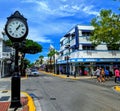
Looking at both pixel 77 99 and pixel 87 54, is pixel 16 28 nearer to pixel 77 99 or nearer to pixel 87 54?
pixel 77 99

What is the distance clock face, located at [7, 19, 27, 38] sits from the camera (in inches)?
451

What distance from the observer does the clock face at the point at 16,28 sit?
11.5 m

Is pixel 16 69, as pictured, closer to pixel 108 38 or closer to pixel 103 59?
pixel 108 38

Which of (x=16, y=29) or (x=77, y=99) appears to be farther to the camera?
(x=77, y=99)

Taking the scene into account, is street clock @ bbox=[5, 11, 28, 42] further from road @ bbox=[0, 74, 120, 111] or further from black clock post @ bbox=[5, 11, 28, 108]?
road @ bbox=[0, 74, 120, 111]

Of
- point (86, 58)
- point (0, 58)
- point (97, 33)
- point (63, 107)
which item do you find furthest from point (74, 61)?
point (63, 107)

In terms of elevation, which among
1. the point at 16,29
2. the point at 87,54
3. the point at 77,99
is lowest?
the point at 77,99

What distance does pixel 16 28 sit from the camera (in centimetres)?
1153

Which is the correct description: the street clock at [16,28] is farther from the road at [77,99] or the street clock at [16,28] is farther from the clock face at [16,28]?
the road at [77,99]

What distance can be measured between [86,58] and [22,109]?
48.2 metres

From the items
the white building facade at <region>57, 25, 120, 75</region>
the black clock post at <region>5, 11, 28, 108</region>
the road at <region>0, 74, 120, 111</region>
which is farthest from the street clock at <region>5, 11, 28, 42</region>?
the white building facade at <region>57, 25, 120, 75</region>

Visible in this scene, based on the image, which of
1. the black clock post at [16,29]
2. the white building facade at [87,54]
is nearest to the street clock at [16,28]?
the black clock post at [16,29]

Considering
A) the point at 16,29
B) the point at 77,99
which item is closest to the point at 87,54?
the point at 77,99

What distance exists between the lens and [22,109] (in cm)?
1109
